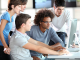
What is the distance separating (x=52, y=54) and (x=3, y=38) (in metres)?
0.59

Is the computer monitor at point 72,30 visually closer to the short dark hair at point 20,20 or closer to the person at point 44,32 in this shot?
the person at point 44,32

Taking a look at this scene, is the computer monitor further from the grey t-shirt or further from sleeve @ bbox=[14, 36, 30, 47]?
sleeve @ bbox=[14, 36, 30, 47]

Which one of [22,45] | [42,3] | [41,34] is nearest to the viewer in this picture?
[22,45]

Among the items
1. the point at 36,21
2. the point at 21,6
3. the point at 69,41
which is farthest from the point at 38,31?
the point at 69,41

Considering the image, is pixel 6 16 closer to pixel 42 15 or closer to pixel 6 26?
pixel 6 26

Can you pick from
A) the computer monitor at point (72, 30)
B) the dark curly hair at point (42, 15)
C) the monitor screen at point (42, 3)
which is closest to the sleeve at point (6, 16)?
the dark curly hair at point (42, 15)

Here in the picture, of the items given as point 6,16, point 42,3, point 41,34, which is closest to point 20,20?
point 6,16

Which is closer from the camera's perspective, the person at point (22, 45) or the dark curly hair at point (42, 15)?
the person at point (22, 45)

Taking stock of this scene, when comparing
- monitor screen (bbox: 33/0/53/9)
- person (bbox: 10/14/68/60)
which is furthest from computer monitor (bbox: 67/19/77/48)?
monitor screen (bbox: 33/0/53/9)

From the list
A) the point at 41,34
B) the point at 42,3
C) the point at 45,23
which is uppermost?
the point at 42,3

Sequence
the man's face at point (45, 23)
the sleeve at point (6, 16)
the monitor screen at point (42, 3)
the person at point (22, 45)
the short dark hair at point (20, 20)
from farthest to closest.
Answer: the monitor screen at point (42, 3) → the man's face at point (45, 23) → the sleeve at point (6, 16) → the short dark hair at point (20, 20) → the person at point (22, 45)

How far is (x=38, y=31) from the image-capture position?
191 centimetres

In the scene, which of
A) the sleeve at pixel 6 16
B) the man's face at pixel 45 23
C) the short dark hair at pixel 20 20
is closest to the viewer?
the short dark hair at pixel 20 20

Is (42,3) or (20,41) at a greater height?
(42,3)
